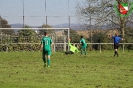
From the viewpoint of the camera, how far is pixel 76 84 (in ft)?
42.3

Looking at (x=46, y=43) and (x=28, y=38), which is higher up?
(x=28, y=38)

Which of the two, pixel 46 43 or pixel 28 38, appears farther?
pixel 28 38

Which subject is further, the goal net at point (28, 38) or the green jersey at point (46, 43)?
the goal net at point (28, 38)

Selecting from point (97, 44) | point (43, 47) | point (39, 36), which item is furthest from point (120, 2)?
point (43, 47)

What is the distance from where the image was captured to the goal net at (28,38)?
42.7 metres

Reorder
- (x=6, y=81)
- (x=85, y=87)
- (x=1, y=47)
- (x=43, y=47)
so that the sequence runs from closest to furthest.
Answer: (x=85, y=87), (x=6, y=81), (x=43, y=47), (x=1, y=47)

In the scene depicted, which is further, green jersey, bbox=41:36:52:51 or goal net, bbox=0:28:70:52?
goal net, bbox=0:28:70:52

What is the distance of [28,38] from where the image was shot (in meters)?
44.2

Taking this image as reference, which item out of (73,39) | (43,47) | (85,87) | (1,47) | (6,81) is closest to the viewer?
(85,87)

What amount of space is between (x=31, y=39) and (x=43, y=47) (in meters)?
23.9

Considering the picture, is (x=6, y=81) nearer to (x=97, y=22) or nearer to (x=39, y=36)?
(x=39, y=36)

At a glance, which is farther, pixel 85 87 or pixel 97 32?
pixel 97 32

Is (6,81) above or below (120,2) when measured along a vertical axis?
below

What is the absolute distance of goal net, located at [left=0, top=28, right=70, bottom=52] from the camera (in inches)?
1681
